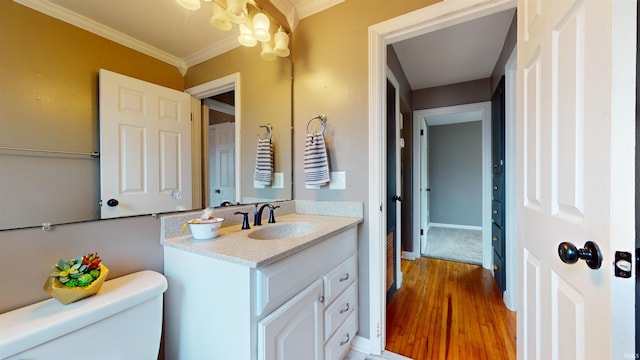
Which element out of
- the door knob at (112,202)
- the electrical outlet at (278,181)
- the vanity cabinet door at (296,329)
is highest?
the electrical outlet at (278,181)

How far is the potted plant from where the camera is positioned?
0.69m

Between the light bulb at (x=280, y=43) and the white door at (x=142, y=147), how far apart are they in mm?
727

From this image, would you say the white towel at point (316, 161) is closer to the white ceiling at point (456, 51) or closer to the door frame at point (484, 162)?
the white ceiling at point (456, 51)

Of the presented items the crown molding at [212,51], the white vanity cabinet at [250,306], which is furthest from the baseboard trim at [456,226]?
the crown molding at [212,51]

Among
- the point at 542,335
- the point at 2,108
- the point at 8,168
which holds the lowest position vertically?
the point at 542,335

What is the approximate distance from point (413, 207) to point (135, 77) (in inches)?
121

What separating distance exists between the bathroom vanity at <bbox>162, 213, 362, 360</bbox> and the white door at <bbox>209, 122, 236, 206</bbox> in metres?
0.24

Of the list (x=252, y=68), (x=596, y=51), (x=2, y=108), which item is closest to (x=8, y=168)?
(x=2, y=108)

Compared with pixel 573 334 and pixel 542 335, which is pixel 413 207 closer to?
pixel 542 335

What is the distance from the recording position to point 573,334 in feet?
2.03

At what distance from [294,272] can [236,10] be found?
136 cm

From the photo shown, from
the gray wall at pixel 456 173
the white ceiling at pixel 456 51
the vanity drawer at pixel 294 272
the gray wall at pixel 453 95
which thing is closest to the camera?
the vanity drawer at pixel 294 272

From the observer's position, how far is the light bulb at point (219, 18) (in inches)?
49.9

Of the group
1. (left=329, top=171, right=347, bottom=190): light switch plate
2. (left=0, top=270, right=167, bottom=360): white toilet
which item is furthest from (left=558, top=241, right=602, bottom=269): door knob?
(left=0, top=270, right=167, bottom=360): white toilet
